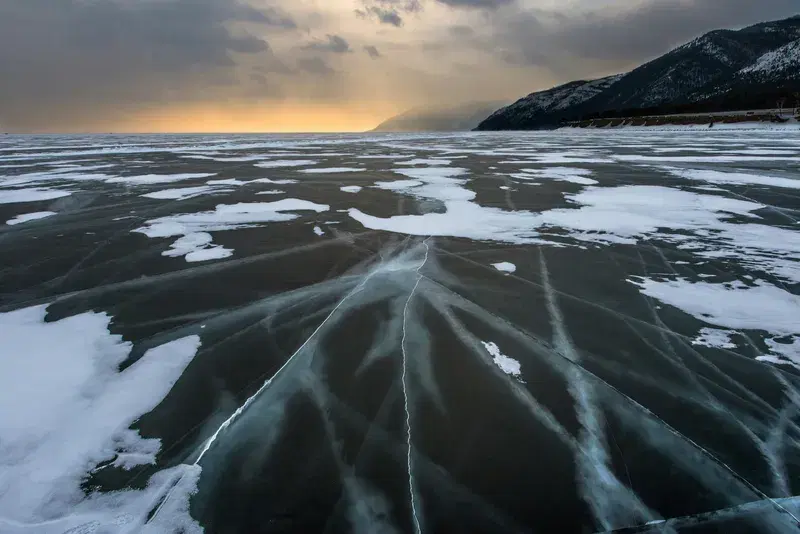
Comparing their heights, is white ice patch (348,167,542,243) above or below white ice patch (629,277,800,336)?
below

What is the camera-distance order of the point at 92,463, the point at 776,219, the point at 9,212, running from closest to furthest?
the point at 92,463, the point at 776,219, the point at 9,212

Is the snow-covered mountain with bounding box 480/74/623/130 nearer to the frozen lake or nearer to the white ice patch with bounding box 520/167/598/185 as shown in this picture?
the white ice patch with bounding box 520/167/598/185

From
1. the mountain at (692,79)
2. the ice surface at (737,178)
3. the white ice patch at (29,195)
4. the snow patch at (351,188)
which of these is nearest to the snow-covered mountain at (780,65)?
the mountain at (692,79)

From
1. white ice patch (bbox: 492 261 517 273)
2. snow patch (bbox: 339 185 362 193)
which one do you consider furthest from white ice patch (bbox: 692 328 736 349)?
snow patch (bbox: 339 185 362 193)

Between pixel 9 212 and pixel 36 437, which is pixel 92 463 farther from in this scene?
pixel 9 212

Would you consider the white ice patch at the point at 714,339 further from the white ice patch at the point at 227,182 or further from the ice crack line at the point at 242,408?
the white ice patch at the point at 227,182

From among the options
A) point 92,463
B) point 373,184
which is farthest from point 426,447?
point 373,184
